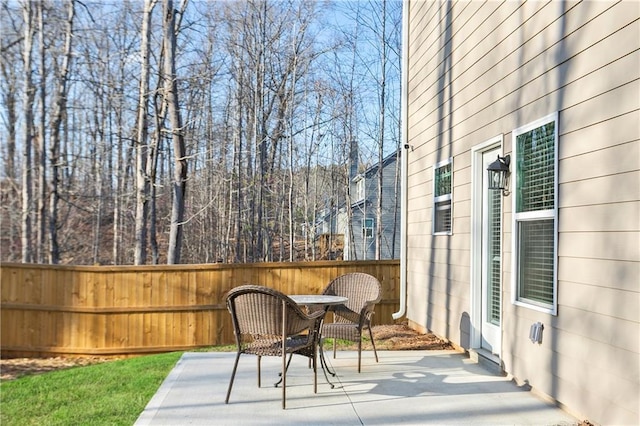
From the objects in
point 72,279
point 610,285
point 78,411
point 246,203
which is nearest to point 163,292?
point 72,279

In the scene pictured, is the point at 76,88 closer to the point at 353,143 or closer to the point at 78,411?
the point at 353,143

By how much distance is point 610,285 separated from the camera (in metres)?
3.25

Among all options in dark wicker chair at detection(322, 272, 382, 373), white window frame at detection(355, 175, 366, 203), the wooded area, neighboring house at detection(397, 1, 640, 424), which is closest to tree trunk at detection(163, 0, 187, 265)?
the wooded area

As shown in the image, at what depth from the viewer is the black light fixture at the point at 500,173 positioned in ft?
15.3

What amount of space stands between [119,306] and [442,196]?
451cm

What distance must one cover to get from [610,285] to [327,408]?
199 centimetres

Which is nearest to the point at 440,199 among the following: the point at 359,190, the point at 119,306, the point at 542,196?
the point at 542,196

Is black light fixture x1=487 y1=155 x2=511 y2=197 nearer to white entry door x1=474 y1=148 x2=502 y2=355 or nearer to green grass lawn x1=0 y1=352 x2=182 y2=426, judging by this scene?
white entry door x1=474 y1=148 x2=502 y2=355

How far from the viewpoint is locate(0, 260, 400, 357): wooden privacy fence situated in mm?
7668

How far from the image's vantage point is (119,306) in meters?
7.68

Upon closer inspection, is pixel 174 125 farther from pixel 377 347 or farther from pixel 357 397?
pixel 357 397

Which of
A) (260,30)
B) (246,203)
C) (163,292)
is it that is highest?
(260,30)

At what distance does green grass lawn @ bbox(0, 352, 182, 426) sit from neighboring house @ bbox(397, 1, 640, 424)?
9.40 feet

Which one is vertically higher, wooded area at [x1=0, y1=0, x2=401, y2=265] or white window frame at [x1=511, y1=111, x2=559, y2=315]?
wooded area at [x1=0, y1=0, x2=401, y2=265]
